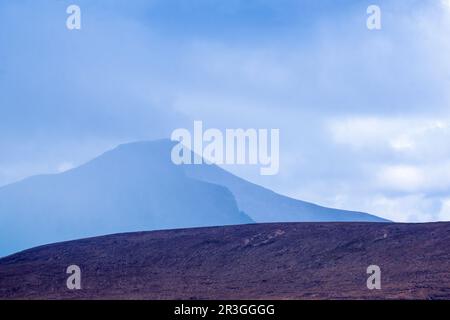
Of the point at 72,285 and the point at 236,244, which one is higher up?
the point at 236,244

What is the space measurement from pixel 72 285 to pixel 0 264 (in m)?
17.0

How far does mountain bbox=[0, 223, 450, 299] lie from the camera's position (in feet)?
163

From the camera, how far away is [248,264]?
199 feet

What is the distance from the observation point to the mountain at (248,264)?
49781 millimetres

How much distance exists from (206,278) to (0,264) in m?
24.8
